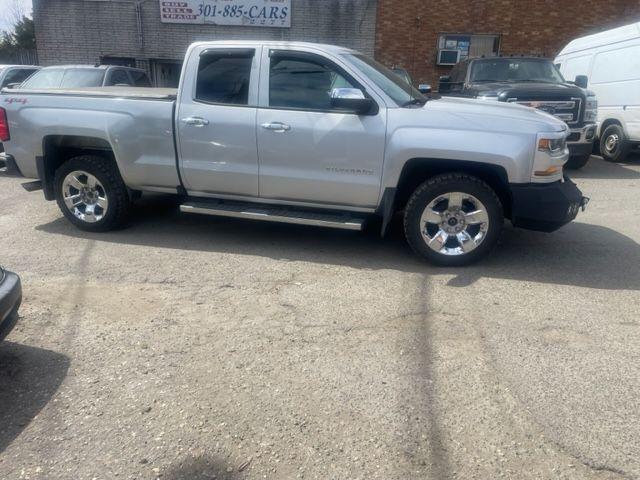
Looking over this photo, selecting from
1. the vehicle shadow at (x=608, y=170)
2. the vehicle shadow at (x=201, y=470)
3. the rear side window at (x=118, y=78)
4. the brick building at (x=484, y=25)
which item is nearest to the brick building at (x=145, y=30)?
the brick building at (x=484, y=25)

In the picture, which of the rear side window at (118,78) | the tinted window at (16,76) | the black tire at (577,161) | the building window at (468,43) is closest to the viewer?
the black tire at (577,161)

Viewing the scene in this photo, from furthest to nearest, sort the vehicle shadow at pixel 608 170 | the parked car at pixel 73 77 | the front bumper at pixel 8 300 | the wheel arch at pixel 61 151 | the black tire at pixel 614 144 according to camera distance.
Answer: the black tire at pixel 614 144, the parked car at pixel 73 77, the vehicle shadow at pixel 608 170, the wheel arch at pixel 61 151, the front bumper at pixel 8 300

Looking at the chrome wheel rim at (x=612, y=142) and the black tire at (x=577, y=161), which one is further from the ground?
the chrome wheel rim at (x=612, y=142)

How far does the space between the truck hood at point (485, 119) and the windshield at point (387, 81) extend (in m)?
0.29

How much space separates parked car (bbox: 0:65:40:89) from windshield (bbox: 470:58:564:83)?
30.4 feet

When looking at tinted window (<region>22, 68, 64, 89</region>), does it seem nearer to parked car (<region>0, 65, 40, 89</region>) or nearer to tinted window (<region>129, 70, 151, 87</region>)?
parked car (<region>0, 65, 40, 89</region>)

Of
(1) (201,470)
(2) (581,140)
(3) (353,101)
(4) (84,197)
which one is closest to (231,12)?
(2) (581,140)

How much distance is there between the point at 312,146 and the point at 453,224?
1.46 meters

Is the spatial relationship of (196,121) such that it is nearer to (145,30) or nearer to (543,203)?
(543,203)

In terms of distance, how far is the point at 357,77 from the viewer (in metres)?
4.85

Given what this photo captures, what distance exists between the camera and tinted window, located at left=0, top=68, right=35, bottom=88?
10969 millimetres

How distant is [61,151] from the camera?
5.92 meters

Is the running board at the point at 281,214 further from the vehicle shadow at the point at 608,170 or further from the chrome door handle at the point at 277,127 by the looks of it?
the vehicle shadow at the point at 608,170

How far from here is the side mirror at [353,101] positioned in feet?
15.1
